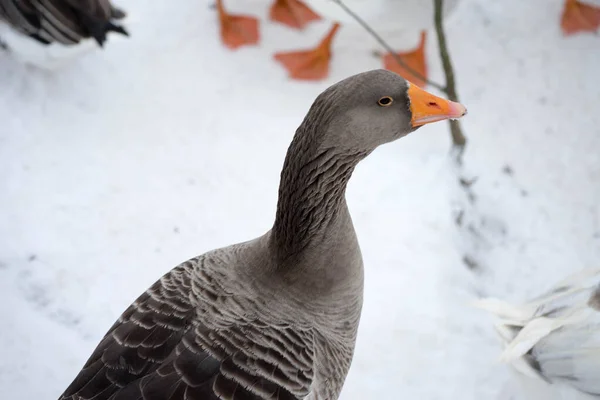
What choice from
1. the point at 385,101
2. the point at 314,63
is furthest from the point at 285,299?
the point at 314,63

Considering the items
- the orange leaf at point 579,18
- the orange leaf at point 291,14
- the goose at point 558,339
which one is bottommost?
the goose at point 558,339

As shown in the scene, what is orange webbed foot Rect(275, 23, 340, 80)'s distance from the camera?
7.96ft

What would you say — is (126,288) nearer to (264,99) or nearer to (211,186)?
(211,186)

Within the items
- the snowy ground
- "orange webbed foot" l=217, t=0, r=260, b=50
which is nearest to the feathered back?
the snowy ground

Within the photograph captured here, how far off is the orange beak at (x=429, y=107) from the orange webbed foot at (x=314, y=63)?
1.30 m

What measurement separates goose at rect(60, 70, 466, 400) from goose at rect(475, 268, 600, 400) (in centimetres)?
45

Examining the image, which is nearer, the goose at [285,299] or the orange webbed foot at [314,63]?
the goose at [285,299]

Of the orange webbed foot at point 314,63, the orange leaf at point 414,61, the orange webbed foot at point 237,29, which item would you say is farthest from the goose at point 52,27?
the orange leaf at point 414,61

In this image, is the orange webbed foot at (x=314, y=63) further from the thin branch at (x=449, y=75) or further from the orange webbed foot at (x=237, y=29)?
the thin branch at (x=449, y=75)

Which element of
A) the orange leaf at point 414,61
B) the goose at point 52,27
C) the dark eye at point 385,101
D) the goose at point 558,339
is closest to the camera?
the dark eye at point 385,101

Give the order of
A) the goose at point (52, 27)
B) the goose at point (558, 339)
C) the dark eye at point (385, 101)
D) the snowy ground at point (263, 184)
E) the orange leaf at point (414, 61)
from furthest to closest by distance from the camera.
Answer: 1. the orange leaf at point (414, 61)
2. the goose at point (52, 27)
3. the snowy ground at point (263, 184)
4. the goose at point (558, 339)
5. the dark eye at point (385, 101)

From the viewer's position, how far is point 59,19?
6.68ft

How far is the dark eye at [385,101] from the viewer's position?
116 cm

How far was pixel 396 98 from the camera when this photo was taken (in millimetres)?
1167
